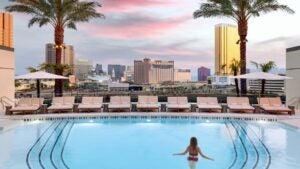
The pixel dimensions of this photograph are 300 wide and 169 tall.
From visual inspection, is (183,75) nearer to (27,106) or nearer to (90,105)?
(90,105)

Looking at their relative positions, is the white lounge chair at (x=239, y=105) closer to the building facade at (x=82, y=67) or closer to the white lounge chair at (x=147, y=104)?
the white lounge chair at (x=147, y=104)

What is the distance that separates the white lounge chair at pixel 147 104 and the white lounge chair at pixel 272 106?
5.26 meters

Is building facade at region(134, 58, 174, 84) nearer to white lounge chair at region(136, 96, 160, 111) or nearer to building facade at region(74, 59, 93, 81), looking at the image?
building facade at region(74, 59, 93, 81)

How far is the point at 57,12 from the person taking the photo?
2066 cm

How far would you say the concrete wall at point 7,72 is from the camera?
1819 centimetres

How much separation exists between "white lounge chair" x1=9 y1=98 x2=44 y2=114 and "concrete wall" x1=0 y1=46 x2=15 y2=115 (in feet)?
5.69

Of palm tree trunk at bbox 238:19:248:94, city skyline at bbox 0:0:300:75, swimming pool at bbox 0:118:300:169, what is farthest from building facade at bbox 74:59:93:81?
swimming pool at bbox 0:118:300:169

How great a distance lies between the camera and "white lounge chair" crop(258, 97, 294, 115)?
53.2ft

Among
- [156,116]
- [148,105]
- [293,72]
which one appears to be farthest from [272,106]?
[148,105]

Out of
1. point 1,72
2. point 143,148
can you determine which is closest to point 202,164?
point 143,148

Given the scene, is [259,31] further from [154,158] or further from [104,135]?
[154,158]

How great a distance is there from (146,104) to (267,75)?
6.43 metres

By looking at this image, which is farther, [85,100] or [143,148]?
[85,100]

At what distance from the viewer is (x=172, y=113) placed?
55.1ft
